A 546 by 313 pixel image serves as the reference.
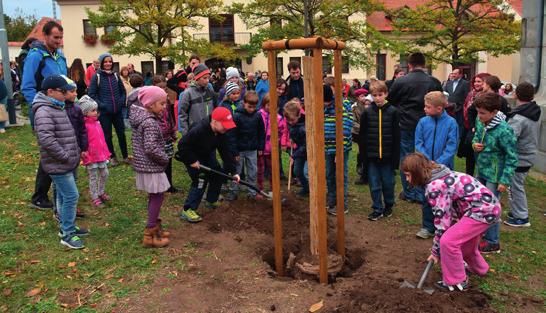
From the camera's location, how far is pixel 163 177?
202 inches

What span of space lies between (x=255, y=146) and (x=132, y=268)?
2817 mm

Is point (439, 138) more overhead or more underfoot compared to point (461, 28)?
more underfoot

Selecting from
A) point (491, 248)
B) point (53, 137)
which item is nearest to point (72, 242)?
point (53, 137)

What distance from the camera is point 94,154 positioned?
20.8 feet

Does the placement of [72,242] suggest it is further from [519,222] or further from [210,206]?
[519,222]

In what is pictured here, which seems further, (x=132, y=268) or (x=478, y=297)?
(x=132, y=268)

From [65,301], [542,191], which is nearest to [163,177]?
[65,301]

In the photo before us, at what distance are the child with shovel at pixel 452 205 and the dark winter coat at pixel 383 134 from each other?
1846mm

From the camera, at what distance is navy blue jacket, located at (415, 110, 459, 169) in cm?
541

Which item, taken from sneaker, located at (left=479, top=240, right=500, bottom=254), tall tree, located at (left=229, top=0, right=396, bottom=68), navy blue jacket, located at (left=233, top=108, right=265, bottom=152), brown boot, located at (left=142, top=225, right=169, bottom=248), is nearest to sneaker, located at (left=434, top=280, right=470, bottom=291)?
sneaker, located at (left=479, top=240, right=500, bottom=254)

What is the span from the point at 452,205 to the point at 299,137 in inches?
123

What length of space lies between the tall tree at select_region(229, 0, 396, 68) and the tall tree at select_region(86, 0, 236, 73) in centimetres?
510

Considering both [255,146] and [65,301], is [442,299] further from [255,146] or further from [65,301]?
[255,146]

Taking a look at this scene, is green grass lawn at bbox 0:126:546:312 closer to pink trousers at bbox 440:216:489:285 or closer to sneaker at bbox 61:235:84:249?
sneaker at bbox 61:235:84:249
